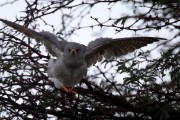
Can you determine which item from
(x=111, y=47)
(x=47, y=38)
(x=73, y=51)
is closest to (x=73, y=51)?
(x=73, y=51)

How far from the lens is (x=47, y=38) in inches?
139

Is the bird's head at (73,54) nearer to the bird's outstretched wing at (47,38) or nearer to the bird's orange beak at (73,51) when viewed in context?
the bird's orange beak at (73,51)

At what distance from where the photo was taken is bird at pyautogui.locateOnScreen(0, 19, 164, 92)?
343 centimetres

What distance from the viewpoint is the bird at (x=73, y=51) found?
11.3ft

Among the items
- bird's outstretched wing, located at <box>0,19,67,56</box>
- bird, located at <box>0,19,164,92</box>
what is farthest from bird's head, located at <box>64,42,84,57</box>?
bird's outstretched wing, located at <box>0,19,67,56</box>

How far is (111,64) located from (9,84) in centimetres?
100

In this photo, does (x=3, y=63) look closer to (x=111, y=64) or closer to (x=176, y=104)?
(x=111, y=64)

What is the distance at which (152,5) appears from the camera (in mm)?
2740

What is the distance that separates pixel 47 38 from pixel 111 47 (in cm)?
75

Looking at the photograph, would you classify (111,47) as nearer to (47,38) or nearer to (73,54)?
(73,54)

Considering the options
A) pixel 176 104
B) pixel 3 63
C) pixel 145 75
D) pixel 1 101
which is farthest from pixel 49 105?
pixel 176 104

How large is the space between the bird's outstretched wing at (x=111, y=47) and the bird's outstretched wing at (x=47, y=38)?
0.31 meters

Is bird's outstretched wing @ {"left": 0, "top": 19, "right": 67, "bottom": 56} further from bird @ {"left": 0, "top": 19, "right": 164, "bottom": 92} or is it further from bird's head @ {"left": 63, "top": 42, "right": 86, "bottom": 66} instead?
bird's head @ {"left": 63, "top": 42, "right": 86, "bottom": 66}

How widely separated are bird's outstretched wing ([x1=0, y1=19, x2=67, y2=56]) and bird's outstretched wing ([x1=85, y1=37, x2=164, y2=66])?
1.02 ft
